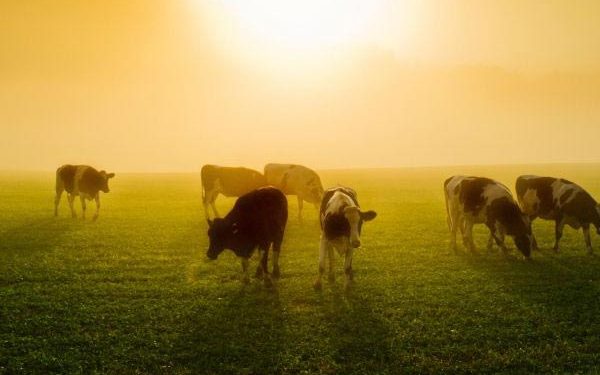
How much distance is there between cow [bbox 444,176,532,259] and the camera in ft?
48.3

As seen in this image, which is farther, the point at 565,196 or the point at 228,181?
the point at 228,181

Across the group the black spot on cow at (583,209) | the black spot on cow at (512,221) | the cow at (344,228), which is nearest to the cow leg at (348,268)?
the cow at (344,228)

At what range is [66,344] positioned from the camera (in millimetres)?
8875

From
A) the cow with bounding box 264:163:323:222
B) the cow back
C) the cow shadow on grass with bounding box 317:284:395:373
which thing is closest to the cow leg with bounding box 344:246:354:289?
the cow shadow on grass with bounding box 317:284:395:373

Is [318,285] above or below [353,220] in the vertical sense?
below

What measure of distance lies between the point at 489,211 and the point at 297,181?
41.6ft

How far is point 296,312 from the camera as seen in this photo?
10484 millimetres

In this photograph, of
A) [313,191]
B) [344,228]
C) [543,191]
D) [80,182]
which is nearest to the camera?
[344,228]

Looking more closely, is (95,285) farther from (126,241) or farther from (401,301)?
(401,301)

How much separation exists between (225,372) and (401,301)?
17.1ft

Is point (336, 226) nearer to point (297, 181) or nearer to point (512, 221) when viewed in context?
point (512, 221)

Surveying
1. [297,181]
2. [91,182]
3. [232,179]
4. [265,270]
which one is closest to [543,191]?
[265,270]

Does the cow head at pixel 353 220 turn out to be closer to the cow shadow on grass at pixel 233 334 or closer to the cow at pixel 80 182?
the cow shadow on grass at pixel 233 334

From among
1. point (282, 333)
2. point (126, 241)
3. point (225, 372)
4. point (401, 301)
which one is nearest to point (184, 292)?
point (282, 333)
